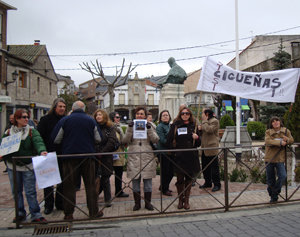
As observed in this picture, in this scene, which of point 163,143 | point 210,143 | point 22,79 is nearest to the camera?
point 163,143

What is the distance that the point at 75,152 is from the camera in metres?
4.45

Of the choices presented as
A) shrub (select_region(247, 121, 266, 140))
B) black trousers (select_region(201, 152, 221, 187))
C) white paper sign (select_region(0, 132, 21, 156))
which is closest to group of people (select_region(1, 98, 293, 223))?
white paper sign (select_region(0, 132, 21, 156))

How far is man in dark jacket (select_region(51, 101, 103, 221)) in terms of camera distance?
175 inches

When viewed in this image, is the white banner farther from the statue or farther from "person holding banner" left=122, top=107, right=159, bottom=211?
the statue

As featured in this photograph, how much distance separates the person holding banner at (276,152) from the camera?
5105 mm

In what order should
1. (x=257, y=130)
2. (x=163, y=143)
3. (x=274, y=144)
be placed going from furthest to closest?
1. (x=257, y=130)
2. (x=163, y=143)
3. (x=274, y=144)

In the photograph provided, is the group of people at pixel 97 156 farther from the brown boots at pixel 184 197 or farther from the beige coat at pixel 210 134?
the beige coat at pixel 210 134

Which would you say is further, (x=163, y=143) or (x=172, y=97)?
(x=172, y=97)

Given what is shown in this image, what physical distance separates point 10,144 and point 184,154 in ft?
9.26

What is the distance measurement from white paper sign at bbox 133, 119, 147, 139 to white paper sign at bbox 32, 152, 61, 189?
4.65ft

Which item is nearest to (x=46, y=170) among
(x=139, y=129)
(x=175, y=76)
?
(x=139, y=129)

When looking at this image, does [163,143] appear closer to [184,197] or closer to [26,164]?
[184,197]

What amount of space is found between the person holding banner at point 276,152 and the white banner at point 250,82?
0.56 meters

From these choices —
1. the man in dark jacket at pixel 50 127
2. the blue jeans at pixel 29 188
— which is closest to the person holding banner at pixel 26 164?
the blue jeans at pixel 29 188
